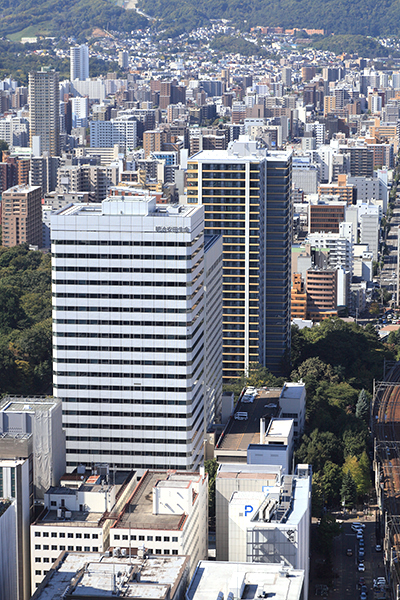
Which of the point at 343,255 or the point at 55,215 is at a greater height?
the point at 55,215

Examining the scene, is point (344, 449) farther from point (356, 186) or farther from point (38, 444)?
point (356, 186)

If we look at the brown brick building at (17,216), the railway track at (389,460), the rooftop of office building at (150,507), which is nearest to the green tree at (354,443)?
the railway track at (389,460)

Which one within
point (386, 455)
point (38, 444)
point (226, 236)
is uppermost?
point (226, 236)

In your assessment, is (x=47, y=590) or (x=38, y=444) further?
(x=38, y=444)

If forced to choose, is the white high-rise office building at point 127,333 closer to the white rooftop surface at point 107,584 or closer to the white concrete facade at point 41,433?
the white concrete facade at point 41,433

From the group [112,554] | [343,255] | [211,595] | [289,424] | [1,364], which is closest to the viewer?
[211,595]

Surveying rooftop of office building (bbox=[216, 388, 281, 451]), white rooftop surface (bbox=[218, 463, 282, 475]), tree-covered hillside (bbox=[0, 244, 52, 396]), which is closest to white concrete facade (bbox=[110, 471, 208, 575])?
white rooftop surface (bbox=[218, 463, 282, 475])

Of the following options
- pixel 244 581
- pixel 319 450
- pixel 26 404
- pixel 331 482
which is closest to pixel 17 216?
pixel 319 450

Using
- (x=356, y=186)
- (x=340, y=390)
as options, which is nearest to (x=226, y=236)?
(x=340, y=390)

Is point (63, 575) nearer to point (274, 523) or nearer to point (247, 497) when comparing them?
Result: point (274, 523)
